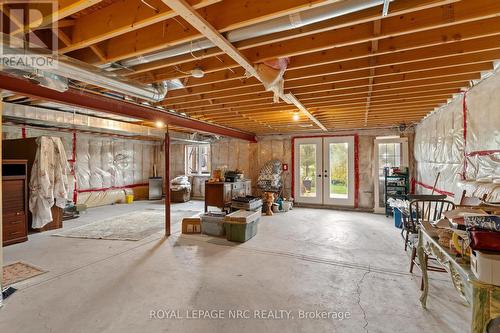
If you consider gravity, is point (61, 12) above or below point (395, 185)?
above

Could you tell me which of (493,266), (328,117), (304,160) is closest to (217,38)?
(493,266)

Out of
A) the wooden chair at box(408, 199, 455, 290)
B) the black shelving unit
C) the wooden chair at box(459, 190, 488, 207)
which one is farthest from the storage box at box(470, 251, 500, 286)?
the black shelving unit

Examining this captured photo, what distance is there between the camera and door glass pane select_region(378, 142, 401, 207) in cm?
652

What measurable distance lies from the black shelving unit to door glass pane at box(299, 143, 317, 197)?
1981mm

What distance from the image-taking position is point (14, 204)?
4.09m

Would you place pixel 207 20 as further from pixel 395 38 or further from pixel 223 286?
pixel 223 286

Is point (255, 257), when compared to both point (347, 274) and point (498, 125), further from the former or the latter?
point (498, 125)

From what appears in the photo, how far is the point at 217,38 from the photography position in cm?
191

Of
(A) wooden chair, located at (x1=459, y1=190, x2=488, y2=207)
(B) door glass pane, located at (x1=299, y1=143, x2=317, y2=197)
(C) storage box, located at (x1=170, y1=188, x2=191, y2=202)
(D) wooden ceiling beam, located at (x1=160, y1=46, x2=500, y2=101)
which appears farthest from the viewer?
(C) storage box, located at (x1=170, y1=188, x2=191, y2=202)

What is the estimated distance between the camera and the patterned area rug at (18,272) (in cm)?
273

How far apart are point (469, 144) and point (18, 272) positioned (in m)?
5.83

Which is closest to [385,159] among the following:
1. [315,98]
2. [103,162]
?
[315,98]

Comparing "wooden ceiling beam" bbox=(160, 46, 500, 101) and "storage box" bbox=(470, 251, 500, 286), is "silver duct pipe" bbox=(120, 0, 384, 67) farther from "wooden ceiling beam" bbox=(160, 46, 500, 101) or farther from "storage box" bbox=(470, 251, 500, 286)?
"storage box" bbox=(470, 251, 500, 286)

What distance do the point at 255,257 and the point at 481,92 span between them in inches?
138
